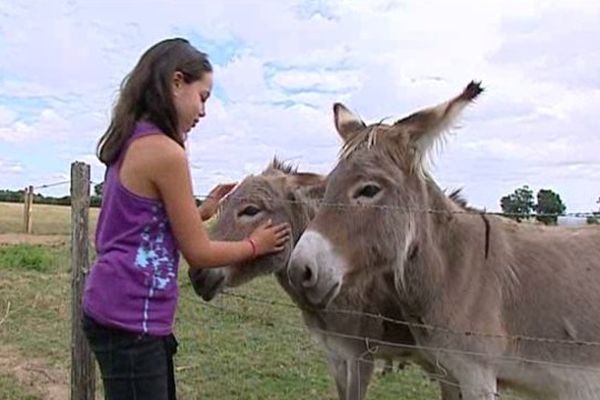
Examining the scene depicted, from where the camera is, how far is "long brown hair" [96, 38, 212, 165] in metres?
2.33

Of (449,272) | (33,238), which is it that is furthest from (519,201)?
(33,238)

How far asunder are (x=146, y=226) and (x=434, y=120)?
4.43 feet

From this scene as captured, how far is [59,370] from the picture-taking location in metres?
6.01

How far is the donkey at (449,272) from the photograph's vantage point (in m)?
2.90

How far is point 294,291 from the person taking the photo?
403 centimetres

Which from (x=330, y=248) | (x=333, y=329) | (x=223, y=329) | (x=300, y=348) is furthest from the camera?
(x=223, y=329)

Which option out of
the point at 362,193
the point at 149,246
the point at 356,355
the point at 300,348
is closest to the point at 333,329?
the point at 356,355

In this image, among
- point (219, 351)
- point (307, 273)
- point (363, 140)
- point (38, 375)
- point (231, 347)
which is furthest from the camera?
point (231, 347)

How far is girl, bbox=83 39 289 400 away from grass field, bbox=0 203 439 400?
125 inches

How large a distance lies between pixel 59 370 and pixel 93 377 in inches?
98.9

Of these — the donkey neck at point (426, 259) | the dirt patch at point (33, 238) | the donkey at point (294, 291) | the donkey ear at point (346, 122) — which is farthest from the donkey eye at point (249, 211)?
the dirt patch at point (33, 238)

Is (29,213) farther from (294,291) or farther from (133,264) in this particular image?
(133,264)

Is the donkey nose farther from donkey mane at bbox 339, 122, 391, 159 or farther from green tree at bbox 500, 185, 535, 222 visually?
green tree at bbox 500, 185, 535, 222

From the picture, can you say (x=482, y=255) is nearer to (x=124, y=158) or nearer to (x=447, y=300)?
(x=447, y=300)
